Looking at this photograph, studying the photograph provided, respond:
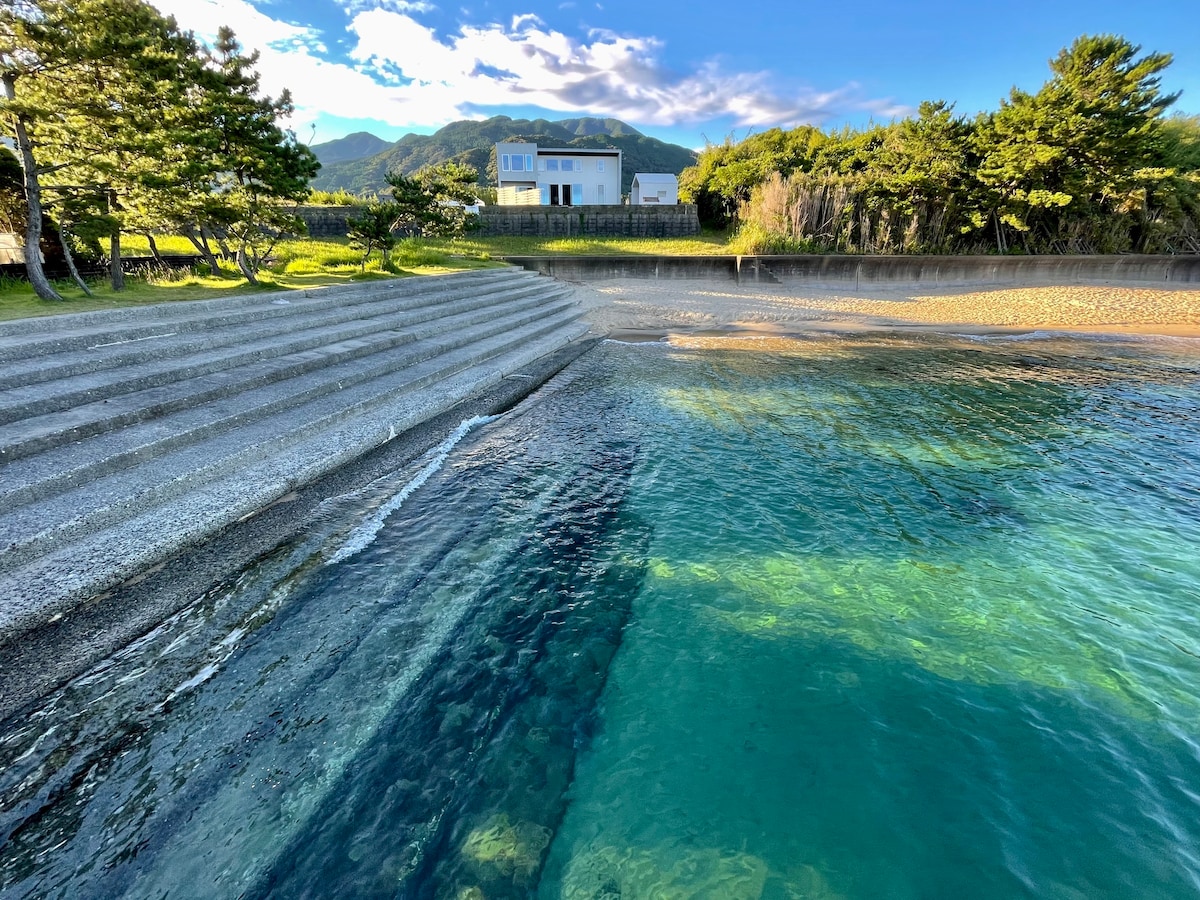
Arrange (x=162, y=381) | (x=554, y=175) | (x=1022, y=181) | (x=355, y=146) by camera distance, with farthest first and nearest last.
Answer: (x=355, y=146), (x=554, y=175), (x=1022, y=181), (x=162, y=381)

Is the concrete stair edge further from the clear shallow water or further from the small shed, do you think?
the small shed

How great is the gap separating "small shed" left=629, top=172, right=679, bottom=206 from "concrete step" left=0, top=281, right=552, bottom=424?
3326 cm

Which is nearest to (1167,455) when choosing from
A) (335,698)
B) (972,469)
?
(972,469)

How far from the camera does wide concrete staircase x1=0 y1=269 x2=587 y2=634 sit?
10.5 feet

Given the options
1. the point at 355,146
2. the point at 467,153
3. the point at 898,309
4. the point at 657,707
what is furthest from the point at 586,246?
the point at 355,146

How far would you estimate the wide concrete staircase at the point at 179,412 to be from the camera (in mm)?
3213

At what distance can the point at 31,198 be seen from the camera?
6934 millimetres

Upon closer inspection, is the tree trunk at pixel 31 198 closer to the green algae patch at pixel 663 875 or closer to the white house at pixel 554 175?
the green algae patch at pixel 663 875

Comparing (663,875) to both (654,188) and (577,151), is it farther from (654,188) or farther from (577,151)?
(654,188)

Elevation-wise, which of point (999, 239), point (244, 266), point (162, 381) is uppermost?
point (999, 239)

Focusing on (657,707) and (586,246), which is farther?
(586,246)

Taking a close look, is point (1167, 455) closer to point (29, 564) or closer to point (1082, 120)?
point (29, 564)

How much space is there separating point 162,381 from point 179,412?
69cm

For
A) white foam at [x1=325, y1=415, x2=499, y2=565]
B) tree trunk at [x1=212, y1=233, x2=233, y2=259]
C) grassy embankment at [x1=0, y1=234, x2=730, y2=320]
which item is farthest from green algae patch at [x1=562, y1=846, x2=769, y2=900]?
tree trunk at [x1=212, y1=233, x2=233, y2=259]
